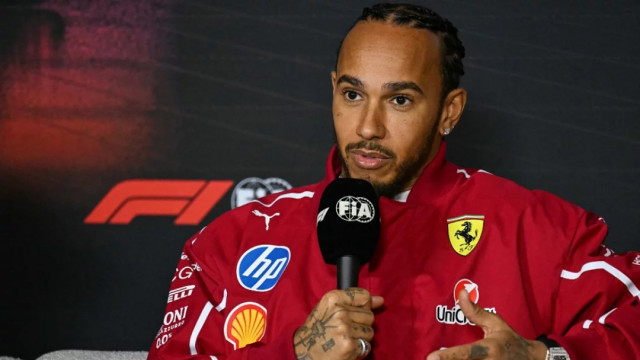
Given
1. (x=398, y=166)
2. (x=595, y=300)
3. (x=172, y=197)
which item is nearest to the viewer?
(x=595, y=300)

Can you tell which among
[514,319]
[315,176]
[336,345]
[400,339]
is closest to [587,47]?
[315,176]

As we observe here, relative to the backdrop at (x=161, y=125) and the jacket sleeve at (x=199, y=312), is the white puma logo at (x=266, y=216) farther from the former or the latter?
the backdrop at (x=161, y=125)

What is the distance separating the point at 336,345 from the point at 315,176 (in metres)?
0.93

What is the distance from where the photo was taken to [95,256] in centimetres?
207

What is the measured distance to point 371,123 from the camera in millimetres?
1437

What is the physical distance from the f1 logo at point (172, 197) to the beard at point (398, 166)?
1.98ft

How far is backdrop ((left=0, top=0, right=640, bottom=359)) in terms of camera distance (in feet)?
6.57

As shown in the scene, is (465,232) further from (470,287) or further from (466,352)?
(466,352)

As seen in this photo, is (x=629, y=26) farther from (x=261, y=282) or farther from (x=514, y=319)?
(x=261, y=282)

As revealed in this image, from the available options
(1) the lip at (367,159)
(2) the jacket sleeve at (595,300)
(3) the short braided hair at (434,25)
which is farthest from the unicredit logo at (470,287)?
(3) the short braided hair at (434,25)

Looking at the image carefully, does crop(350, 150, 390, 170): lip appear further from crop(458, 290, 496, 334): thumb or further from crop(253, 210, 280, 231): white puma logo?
crop(458, 290, 496, 334): thumb

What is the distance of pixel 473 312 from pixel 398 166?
0.36 m

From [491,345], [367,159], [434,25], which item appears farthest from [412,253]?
[434,25]

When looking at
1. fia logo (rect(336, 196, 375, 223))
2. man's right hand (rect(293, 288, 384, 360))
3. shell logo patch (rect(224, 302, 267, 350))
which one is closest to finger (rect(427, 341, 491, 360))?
man's right hand (rect(293, 288, 384, 360))
